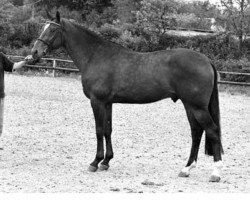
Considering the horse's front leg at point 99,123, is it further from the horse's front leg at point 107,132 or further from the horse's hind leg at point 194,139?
the horse's hind leg at point 194,139

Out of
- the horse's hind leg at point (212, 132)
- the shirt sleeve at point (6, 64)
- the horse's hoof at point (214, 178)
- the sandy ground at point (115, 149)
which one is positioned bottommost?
the sandy ground at point (115, 149)

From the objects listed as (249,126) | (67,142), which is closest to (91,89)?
(67,142)

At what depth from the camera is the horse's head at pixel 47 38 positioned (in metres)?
7.68

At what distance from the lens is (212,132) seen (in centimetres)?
705

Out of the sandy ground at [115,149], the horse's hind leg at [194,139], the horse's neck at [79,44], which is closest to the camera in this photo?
the sandy ground at [115,149]

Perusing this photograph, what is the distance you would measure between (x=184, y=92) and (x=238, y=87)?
1638 centimetres

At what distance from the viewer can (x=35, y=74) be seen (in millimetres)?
24531

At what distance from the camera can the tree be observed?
1112 inches

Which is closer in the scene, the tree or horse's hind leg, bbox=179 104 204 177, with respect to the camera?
horse's hind leg, bbox=179 104 204 177

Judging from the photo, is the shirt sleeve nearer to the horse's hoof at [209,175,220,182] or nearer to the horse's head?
the horse's head

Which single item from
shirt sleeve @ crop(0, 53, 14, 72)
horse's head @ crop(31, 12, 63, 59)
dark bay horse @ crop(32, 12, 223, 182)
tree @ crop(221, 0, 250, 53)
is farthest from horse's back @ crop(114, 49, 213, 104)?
tree @ crop(221, 0, 250, 53)

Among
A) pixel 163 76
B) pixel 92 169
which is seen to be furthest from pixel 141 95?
pixel 92 169

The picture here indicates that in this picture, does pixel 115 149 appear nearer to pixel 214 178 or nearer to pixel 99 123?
pixel 99 123

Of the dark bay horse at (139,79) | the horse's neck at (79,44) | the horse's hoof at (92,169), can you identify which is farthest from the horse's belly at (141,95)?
the horse's hoof at (92,169)
